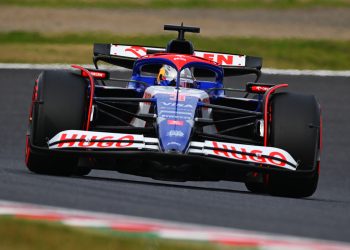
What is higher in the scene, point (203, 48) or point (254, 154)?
point (254, 154)

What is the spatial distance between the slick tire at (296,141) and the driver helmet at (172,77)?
1539 millimetres

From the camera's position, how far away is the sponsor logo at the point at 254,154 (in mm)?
10617

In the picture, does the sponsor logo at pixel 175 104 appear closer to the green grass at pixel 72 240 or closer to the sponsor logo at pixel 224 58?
the sponsor logo at pixel 224 58

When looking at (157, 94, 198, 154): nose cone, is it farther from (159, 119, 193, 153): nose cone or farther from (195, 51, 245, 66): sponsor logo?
(195, 51, 245, 66): sponsor logo

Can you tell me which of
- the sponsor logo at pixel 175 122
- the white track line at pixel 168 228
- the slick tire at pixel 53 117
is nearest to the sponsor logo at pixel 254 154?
the sponsor logo at pixel 175 122

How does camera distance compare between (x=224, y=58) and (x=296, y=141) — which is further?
(x=224, y=58)

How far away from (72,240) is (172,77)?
20.1ft

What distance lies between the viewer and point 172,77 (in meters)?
12.5

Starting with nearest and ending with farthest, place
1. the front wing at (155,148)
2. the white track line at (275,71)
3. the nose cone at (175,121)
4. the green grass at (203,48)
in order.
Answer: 1. the front wing at (155,148)
2. the nose cone at (175,121)
3. the white track line at (275,71)
4. the green grass at (203,48)

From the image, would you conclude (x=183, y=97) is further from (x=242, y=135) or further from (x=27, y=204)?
(x=27, y=204)

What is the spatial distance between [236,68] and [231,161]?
9.89 feet

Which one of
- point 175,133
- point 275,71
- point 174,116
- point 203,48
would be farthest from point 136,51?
point 203,48

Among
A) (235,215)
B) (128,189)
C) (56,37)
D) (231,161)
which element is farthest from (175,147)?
(56,37)

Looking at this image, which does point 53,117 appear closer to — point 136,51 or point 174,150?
point 174,150
